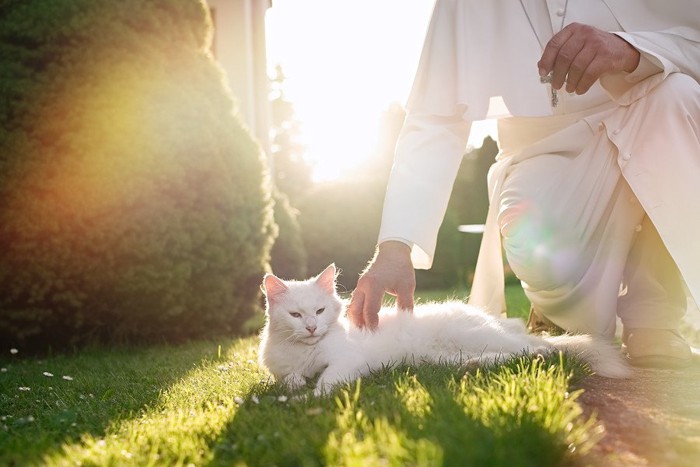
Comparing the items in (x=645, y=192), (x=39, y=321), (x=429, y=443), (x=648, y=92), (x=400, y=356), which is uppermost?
(x=648, y=92)

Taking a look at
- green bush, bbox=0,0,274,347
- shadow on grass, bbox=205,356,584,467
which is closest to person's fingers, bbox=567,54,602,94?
shadow on grass, bbox=205,356,584,467

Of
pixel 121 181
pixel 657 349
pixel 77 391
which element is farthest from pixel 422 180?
pixel 121 181

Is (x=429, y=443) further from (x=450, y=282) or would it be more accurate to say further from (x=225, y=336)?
(x=450, y=282)

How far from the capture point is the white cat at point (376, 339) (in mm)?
3430

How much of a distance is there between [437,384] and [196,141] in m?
4.23

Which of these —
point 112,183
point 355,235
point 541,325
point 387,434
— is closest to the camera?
point 387,434

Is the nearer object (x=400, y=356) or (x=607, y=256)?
(x=400, y=356)

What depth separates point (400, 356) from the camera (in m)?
3.58

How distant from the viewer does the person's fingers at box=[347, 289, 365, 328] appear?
11.0ft

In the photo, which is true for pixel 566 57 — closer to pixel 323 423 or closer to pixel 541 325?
pixel 541 325

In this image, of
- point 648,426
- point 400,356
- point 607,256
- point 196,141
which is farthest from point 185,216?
point 648,426

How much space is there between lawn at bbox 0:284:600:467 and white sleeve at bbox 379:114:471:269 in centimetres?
68

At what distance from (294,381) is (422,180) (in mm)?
1217

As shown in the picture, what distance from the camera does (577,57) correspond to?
10.8ft
